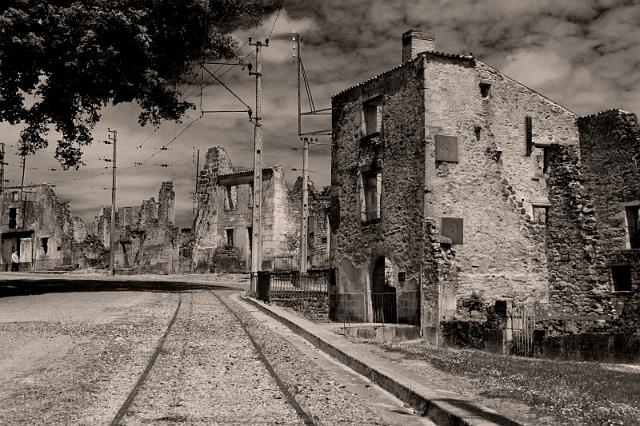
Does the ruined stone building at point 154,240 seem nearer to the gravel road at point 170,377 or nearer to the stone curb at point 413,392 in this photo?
the gravel road at point 170,377

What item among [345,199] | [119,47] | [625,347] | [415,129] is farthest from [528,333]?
[119,47]

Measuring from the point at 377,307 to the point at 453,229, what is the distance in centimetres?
395

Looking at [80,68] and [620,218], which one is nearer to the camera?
[80,68]

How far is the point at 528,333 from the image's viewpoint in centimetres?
1769

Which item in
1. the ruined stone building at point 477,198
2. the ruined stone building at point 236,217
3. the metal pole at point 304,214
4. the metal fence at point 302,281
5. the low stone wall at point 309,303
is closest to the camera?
the ruined stone building at point 477,198

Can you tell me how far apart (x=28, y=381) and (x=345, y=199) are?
55.3 feet

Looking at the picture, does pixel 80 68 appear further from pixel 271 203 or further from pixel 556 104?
pixel 271 203

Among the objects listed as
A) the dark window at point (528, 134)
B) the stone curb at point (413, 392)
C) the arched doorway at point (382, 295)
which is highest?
the dark window at point (528, 134)

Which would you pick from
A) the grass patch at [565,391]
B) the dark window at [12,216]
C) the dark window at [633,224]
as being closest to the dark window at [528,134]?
the dark window at [633,224]

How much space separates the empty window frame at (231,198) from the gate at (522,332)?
3181 cm

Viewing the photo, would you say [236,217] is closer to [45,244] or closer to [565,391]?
[45,244]

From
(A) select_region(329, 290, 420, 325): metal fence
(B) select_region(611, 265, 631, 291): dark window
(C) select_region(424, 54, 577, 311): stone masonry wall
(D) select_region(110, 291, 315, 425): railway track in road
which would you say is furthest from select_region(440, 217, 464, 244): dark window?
(D) select_region(110, 291, 315, 425): railway track in road

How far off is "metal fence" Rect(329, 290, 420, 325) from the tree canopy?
9.47m

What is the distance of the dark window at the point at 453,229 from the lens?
20359 millimetres
